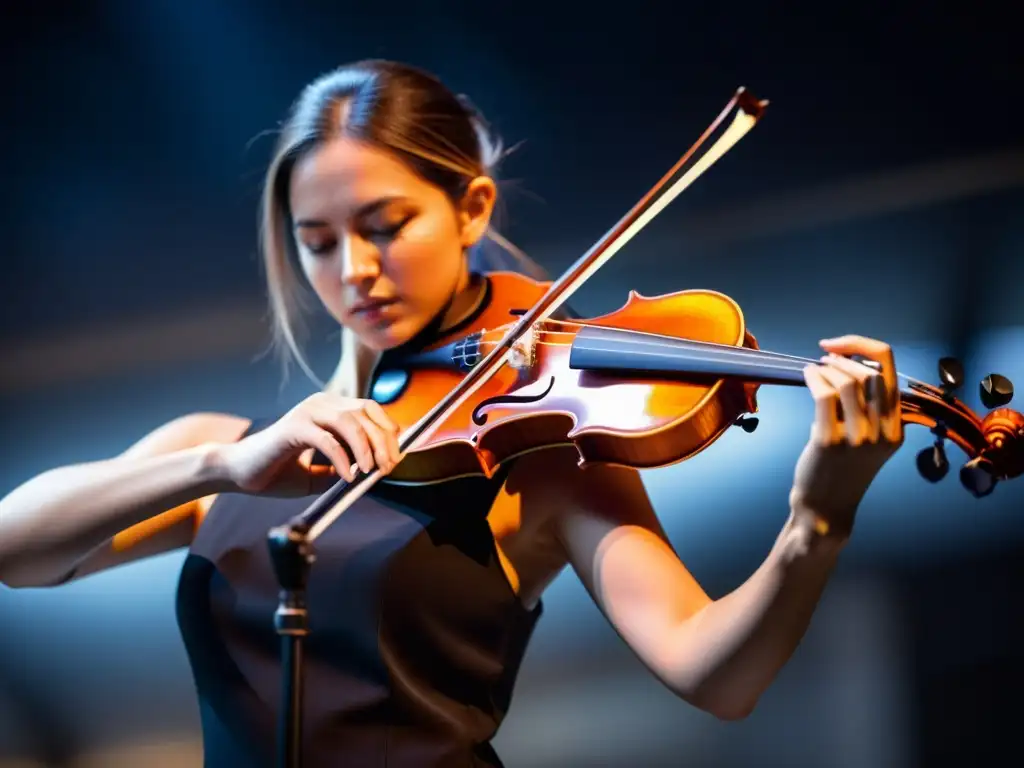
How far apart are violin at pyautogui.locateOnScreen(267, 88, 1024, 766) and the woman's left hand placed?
4cm

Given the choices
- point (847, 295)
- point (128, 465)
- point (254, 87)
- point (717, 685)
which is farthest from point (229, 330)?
point (717, 685)

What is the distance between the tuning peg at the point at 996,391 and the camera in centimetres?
87

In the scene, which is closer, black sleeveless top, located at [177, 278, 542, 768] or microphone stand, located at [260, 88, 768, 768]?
microphone stand, located at [260, 88, 768, 768]

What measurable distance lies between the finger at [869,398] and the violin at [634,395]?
48 mm

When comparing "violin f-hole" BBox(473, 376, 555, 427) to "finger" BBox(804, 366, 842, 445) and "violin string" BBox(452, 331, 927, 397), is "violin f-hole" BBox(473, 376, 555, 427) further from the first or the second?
"finger" BBox(804, 366, 842, 445)

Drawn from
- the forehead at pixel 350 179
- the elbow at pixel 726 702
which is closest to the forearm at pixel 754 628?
the elbow at pixel 726 702

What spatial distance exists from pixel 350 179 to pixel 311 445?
30 centimetres

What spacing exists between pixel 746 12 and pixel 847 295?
40cm

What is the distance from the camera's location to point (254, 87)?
175 centimetres

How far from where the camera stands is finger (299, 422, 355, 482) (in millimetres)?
923

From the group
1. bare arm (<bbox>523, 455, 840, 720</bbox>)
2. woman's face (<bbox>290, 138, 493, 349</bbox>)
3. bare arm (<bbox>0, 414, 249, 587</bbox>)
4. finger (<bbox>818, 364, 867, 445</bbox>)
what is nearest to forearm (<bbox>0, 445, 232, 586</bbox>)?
bare arm (<bbox>0, 414, 249, 587</bbox>)

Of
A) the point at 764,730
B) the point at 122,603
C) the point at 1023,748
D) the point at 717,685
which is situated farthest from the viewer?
the point at 122,603

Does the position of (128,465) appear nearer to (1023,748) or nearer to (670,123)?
(670,123)

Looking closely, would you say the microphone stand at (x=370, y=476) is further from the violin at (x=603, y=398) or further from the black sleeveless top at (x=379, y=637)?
the black sleeveless top at (x=379, y=637)
